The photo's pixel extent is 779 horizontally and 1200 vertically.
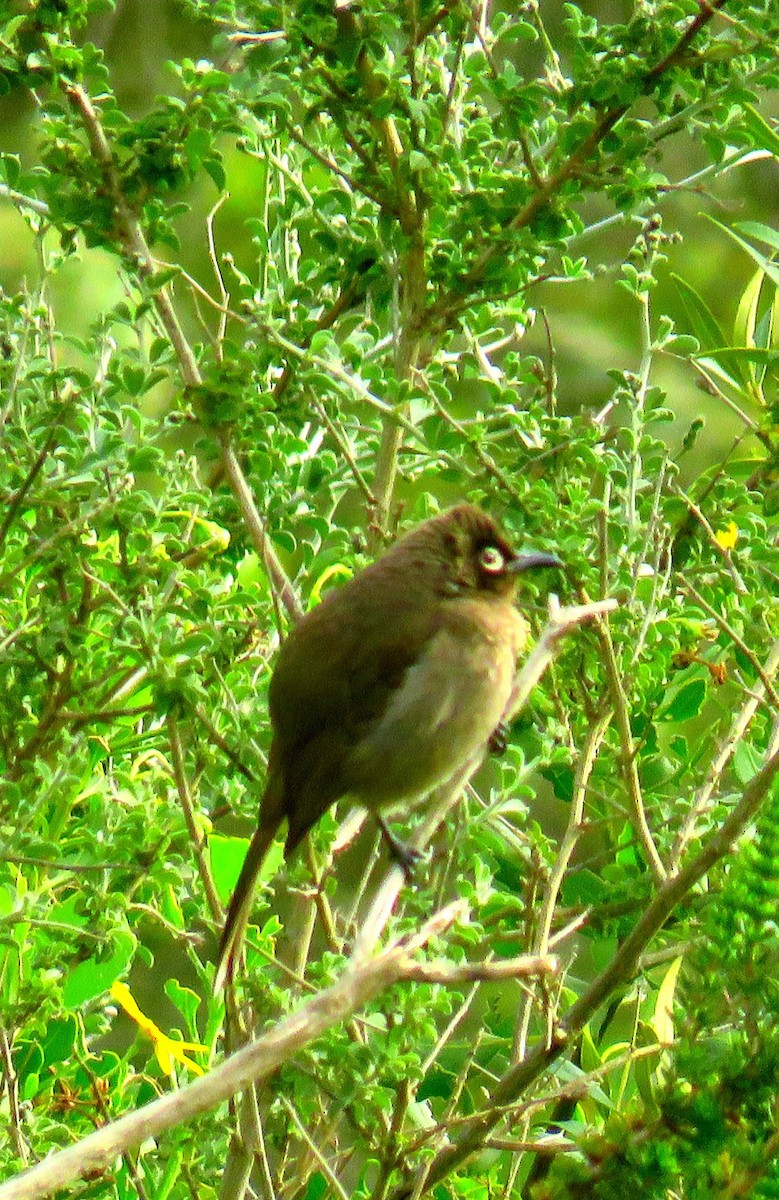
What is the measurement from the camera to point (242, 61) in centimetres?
283

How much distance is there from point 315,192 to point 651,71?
785mm

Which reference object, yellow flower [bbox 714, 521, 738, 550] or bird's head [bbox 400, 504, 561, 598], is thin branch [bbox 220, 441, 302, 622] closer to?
bird's head [bbox 400, 504, 561, 598]

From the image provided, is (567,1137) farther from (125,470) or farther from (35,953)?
(125,470)

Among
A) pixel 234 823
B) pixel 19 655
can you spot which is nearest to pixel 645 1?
pixel 19 655

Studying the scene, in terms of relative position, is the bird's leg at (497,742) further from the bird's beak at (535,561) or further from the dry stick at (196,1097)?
the dry stick at (196,1097)

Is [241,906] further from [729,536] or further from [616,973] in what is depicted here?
[729,536]

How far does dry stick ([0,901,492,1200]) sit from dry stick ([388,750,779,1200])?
1.81 feet

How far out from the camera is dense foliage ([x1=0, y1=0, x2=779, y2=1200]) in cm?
249

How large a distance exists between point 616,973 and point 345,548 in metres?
1.02

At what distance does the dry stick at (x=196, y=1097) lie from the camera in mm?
1356

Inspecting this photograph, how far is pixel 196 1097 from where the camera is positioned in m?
1.39

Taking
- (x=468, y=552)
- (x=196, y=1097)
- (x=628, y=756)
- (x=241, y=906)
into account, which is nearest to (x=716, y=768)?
(x=628, y=756)

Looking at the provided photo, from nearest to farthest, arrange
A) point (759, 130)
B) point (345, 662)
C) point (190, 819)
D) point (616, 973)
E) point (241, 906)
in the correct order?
point (616, 973) < point (190, 819) < point (241, 906) < point (759, 130) < point (345, 662)

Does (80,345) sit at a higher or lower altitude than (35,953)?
higher
